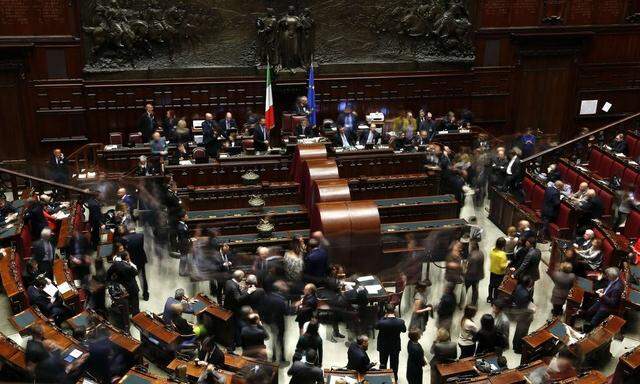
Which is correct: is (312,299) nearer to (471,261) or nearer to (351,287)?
(351,287)

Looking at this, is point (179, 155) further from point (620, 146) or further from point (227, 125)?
point (620, 146)

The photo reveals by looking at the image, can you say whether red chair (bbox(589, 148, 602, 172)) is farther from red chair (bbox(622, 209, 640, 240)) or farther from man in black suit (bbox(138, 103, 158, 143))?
man in black suit (bbox(138, 103, 158, 143))

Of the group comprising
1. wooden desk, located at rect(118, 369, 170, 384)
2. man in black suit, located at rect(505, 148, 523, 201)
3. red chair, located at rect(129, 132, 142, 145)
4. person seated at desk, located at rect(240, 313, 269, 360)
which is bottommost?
wooden desk, located at rect(118, 369, 170, 384)

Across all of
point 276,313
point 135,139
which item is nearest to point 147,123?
point 135,139

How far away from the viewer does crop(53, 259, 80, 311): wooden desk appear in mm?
10428

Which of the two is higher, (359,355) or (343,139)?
(343,139)

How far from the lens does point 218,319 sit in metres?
10.5

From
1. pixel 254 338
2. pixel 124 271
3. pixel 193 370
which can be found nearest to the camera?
pixel 193 370

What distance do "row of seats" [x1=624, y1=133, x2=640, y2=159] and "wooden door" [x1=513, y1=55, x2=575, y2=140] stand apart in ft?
8.99

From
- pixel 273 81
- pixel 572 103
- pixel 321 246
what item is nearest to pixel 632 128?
pixel 572 103

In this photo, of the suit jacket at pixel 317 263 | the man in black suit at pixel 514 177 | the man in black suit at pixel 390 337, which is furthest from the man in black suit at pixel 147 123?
the man in black suit at pixel 390 337

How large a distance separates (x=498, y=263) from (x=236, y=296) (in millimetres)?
4393

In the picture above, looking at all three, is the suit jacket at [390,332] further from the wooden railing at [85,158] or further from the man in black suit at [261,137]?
the wooden railing at [85,158]

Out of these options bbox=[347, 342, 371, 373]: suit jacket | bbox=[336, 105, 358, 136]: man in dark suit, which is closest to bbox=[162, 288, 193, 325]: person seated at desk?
bbox=[347, 342, 371, 373]: suit jacket
